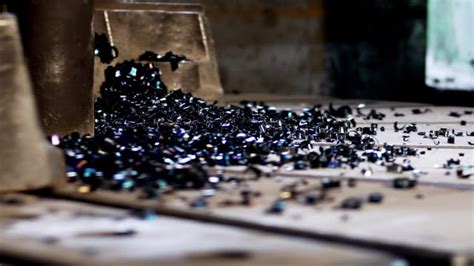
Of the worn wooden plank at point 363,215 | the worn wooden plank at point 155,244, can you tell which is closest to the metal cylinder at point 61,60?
the worn wooden plank at point 363,215

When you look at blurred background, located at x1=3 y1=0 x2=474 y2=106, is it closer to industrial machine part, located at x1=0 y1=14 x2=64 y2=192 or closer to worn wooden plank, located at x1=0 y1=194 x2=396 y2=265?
industrial machine part, located at x1=0 y1=14 x2=64 y2=192

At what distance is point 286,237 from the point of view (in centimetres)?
216

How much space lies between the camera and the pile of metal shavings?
9.23 feet

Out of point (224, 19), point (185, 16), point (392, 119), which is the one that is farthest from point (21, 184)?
point (224, 19)

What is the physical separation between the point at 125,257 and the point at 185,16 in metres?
4.28

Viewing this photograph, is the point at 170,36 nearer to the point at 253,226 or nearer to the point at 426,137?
the point at 426,137

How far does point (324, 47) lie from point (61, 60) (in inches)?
174

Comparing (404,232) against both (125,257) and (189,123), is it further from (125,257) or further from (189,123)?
(189,123)

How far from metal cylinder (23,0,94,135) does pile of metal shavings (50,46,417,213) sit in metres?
0.09

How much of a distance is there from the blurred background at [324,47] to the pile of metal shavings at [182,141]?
2.30 metres

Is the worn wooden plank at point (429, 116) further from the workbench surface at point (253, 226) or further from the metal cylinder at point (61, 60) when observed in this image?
the workbench surface at point (253, 226)

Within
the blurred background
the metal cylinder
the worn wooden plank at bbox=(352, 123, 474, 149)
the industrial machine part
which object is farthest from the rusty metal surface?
the industrial machine part

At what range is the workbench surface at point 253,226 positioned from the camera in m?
1.96

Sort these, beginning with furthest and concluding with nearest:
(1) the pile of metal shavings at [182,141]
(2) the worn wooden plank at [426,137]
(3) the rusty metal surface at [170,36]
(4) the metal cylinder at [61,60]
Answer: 1. (3) the rusty metal surface at [170,36]
2. (2) the worn wooden plank at [426,137]
3. (4) the metal cylinder at [61,60]
4. (1) the pile of metal shavings at [182,141]
